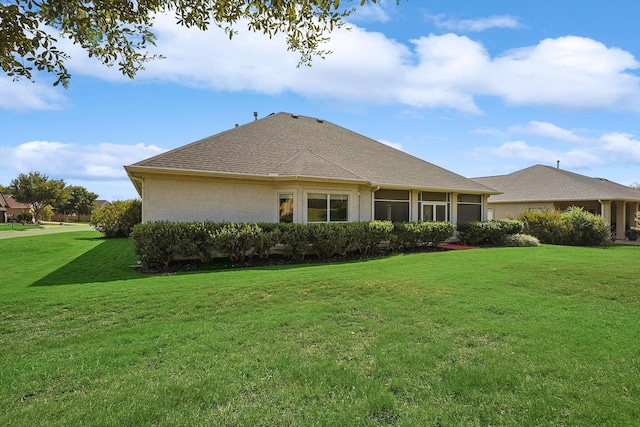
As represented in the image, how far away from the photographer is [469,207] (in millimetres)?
20594

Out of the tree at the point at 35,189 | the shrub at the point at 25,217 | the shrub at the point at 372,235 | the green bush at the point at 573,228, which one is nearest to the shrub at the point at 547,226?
the green bush at the point at 573,228

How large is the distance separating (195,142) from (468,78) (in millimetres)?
11493

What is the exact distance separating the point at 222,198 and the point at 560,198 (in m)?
22.9

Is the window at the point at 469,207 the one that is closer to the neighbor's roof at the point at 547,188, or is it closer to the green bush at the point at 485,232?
the green bush at the point at 485,232

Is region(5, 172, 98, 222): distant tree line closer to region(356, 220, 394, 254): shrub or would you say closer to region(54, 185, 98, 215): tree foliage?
region(54, 185, 98, 215): tree foliage

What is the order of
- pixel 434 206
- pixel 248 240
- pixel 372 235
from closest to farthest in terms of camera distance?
pixel 248 240 → pixel 372 235 → pixel 434 206

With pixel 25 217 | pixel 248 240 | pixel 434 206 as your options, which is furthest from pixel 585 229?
pixel 25 217

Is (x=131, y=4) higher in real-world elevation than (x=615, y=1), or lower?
lower

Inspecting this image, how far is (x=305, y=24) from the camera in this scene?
5.61 meters

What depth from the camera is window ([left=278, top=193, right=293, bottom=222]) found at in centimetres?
1458

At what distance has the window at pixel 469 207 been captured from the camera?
20203mm

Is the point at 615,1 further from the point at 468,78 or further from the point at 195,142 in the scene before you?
the point at 195,142

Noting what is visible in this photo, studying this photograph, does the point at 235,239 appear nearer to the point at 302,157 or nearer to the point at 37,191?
the point at 302,157

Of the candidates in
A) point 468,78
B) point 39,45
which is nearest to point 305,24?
point 39,45
